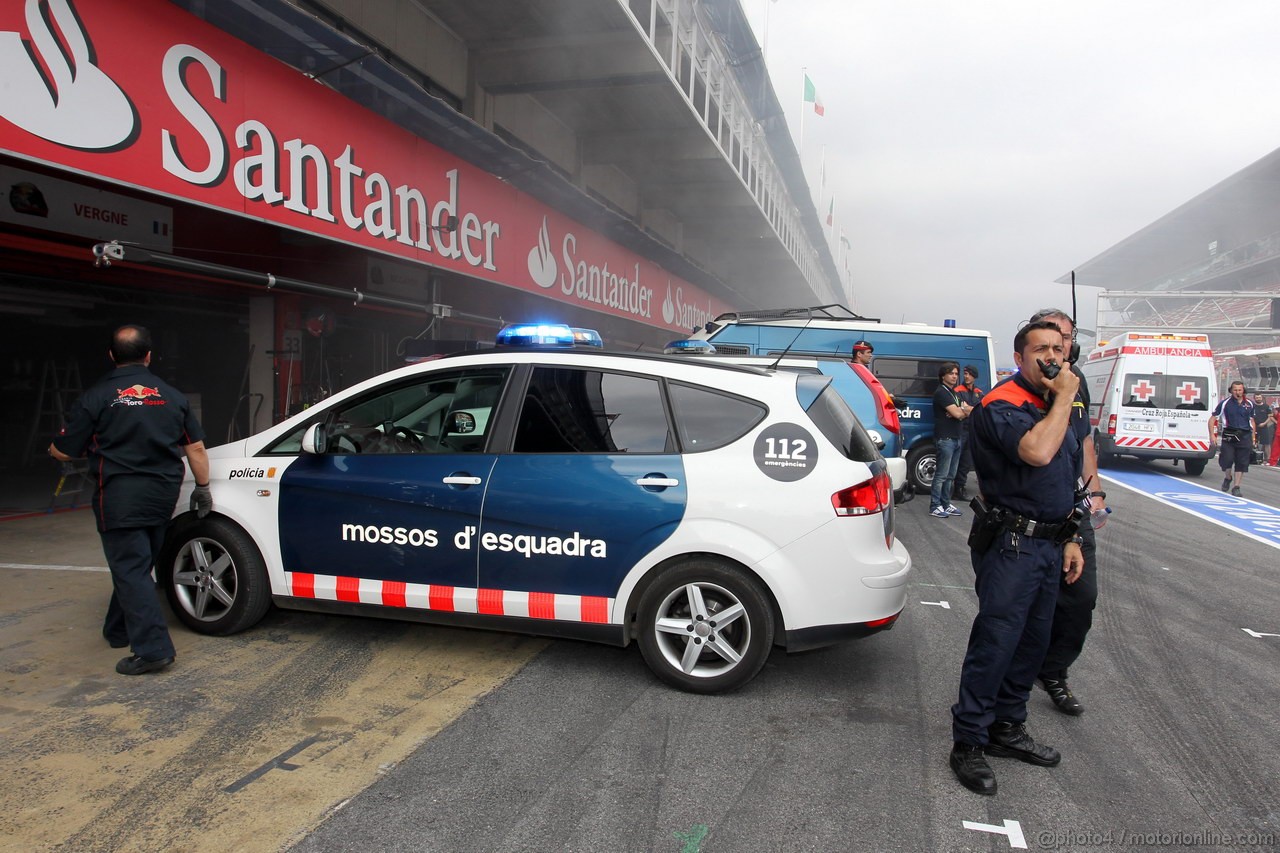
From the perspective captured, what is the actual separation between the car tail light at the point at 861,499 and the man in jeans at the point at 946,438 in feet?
18.4

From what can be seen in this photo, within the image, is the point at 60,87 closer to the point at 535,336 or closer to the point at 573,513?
the point at 535,336

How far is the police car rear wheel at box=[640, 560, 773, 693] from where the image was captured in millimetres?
3350

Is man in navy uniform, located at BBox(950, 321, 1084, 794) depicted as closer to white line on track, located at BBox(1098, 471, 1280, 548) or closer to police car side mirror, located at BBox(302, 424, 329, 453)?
police car side mirror, located at BBox(302, 424, 329, 453)

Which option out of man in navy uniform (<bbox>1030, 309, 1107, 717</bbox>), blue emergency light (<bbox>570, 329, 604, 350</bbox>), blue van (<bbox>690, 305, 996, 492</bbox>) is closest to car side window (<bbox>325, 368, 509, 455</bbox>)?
blue emergency light (<bbox>570, 329, 604, 350</bbox>)

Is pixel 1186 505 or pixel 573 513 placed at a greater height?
pixel 573 513

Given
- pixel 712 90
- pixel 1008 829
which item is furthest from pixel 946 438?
pixel 712 90

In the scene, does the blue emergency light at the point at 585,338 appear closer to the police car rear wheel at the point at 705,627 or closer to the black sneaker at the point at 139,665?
the police car rear wheel at the point at 705,627

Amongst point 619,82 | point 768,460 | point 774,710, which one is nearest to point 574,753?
point 774,710

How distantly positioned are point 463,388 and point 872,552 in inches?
82.0

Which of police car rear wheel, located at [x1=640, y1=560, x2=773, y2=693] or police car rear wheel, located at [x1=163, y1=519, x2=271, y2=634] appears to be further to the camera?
police car rear wheel, located at [x1=163, y1=519, x2=271, y2=634]

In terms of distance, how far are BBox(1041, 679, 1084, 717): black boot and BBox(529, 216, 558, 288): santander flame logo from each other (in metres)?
8.24

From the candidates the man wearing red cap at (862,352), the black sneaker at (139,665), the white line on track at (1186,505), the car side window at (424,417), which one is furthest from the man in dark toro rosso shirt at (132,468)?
the white line on track at (1186,505)

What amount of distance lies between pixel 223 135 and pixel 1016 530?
5.72m

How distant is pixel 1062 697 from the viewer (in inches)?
137
